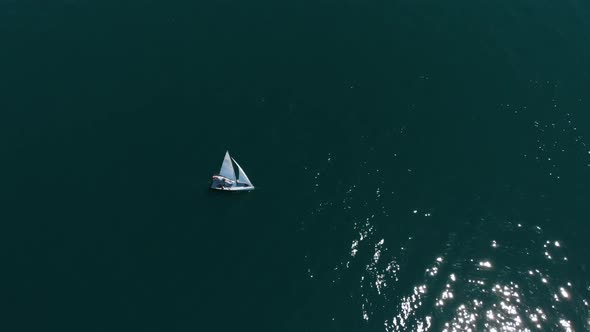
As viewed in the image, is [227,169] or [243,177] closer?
[243,177]

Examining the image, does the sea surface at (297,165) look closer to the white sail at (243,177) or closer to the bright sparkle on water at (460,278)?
the bright sparkle on water at (460,278)

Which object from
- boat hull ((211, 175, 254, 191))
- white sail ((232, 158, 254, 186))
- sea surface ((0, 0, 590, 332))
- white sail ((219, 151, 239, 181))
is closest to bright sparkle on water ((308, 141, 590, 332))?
sea surface ((0, 0, 590, 332))

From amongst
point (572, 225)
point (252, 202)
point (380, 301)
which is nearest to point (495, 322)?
point (380, 301)

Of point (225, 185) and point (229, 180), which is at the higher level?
point (229, 180)

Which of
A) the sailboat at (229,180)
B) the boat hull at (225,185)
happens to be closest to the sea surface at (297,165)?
the boat hull at (225,185)

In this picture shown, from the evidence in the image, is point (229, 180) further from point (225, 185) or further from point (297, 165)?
point (297, 165)

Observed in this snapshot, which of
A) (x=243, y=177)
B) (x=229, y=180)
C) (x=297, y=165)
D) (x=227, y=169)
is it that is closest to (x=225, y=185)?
(x=229, y=180)
